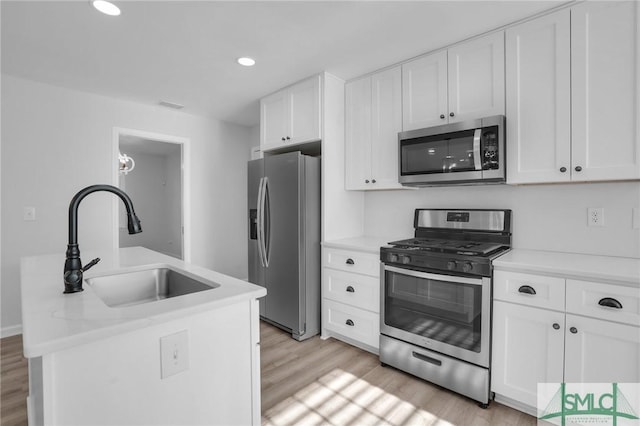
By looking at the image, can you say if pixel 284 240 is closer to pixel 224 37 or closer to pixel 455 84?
pixel 224 37

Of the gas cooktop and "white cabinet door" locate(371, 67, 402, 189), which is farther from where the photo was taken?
"white cabinet door" locate(371, 67, 402, 189)

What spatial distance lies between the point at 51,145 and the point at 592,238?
4572 mm

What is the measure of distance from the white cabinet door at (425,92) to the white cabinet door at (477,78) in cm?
6

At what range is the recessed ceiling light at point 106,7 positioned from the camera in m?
1.84

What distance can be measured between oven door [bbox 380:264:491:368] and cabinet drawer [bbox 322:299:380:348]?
0.14 meters

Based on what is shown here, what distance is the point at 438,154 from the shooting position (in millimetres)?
2303

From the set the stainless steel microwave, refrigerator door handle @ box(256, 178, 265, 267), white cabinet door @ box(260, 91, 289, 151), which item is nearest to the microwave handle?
the stainless steel microwave

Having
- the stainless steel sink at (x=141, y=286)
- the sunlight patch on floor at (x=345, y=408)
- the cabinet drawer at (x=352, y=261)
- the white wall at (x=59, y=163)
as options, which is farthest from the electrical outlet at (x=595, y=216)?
the white wall at (x=59, y=163)

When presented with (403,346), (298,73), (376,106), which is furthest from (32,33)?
(403,346)

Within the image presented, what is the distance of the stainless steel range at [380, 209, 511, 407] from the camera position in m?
1.92

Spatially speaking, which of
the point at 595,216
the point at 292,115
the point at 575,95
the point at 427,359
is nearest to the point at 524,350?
the point at 427,359

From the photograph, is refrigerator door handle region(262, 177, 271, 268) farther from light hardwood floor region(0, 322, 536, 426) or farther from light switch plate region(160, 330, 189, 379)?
light switch plate region(160, 330, 189, 379)

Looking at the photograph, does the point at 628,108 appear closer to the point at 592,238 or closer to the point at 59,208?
the point at 592,238

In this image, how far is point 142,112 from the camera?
3691mm
